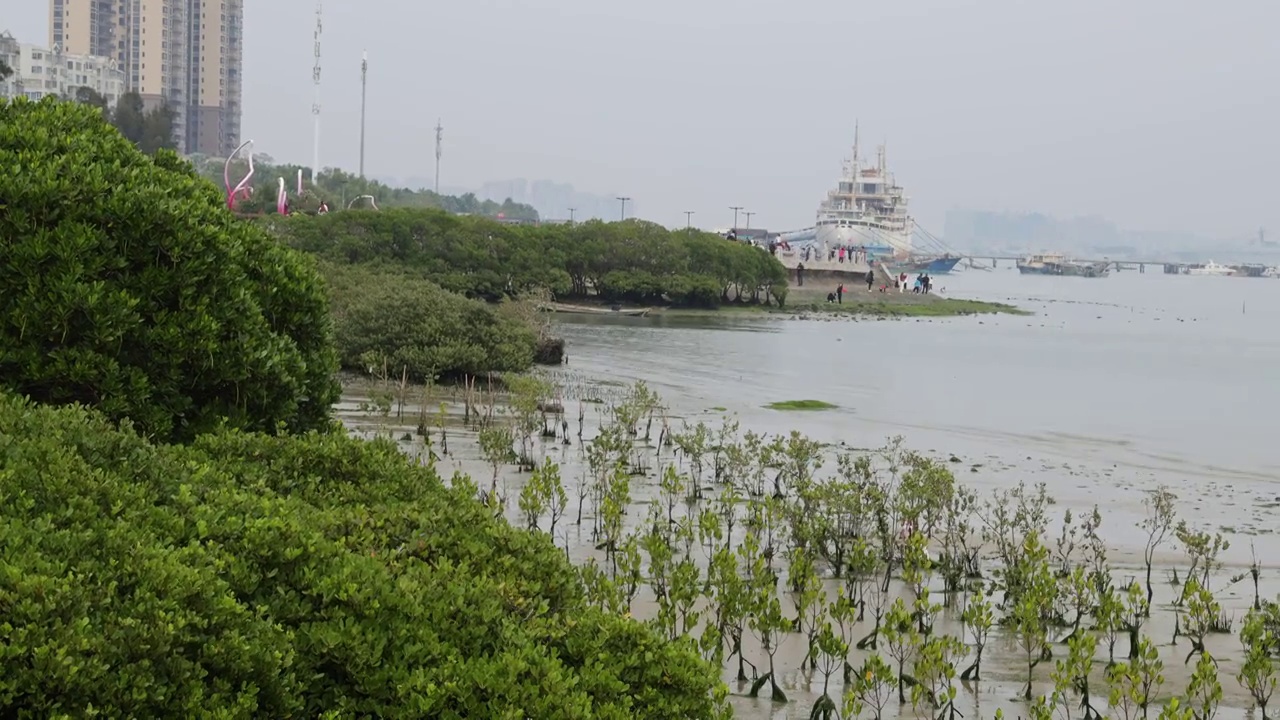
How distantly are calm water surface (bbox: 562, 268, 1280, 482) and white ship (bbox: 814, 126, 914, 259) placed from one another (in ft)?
274

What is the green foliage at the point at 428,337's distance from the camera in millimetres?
23109

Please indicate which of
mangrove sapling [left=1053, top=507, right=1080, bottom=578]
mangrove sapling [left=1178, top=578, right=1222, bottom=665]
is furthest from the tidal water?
mangrove sapling [left=1178, top=578, right=1222, bottom=665]

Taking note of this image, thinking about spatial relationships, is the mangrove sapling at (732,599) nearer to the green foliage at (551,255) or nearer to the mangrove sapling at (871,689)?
the mangrove sapling at (871,689)

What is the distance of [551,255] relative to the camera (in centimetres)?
5875

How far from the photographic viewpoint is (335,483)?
5828 mm

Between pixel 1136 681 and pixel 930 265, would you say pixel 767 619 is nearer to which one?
pixel 1136 681

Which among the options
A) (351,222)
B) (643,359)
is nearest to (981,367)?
(643,359)

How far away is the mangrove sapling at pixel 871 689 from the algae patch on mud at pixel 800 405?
17688mm

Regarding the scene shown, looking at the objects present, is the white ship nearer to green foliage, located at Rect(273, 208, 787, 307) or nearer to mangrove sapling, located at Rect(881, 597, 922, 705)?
green foliage, located at Rect(273, 208, 787, 307)

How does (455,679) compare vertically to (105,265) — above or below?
below

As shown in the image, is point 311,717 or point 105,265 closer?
point 311,717

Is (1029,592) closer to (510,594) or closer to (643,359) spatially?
(510,594)

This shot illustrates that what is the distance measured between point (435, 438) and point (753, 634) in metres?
8.35

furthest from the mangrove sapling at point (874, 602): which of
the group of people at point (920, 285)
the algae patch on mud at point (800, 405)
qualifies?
the group of people at point (920, 285)
